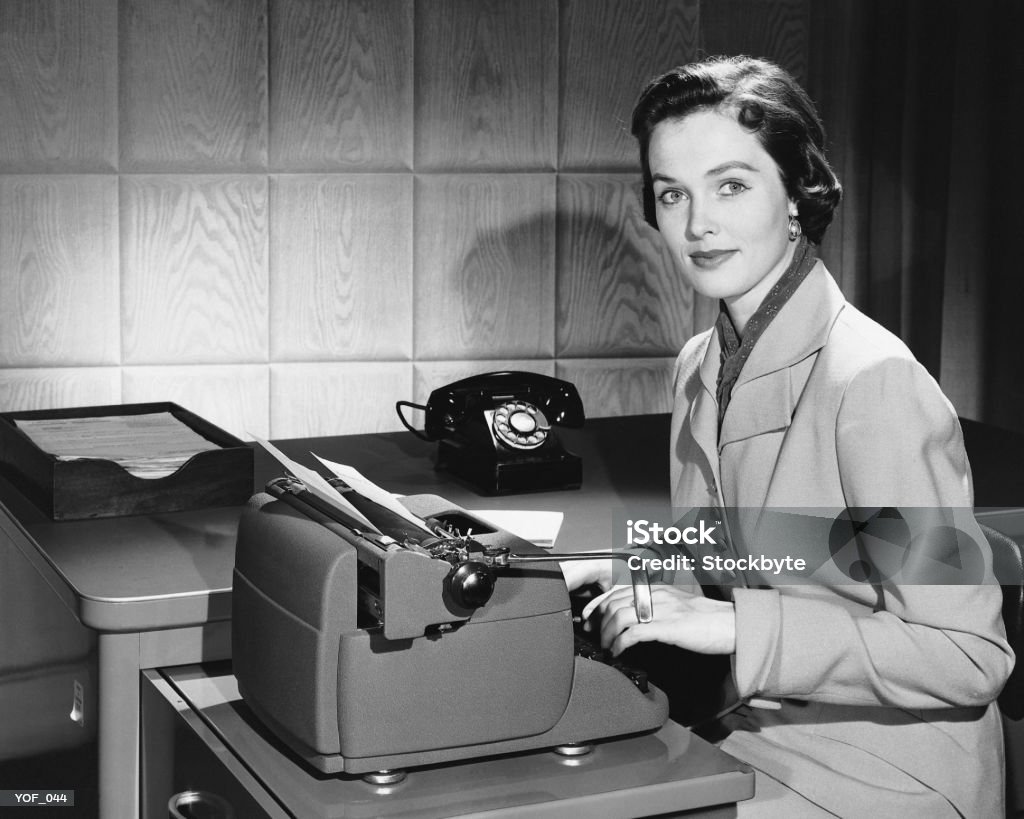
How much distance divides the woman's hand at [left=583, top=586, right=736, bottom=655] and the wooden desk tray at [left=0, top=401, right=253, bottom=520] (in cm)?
83

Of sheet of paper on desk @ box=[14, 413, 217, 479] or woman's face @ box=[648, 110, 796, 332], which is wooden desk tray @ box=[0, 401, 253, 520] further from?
woman's face @ box=[648, 110, 796, 332]

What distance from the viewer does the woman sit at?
51.9 inches

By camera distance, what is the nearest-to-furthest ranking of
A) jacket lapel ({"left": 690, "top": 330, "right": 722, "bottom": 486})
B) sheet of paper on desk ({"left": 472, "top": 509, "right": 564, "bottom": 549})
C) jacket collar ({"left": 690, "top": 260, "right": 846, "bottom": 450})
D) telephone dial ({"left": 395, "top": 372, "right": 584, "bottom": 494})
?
jacket collar ({"left": 690, "top": 260, "right": 846, "bottom": 450}), jacket lapel ({"left": 690, "top": 330, "right": 722, "bottom": 486}), sheet of paper on desk ({"left": 472, "top": 509, "right": 564, "bottom": 549}), telephone dial ({"left": 395, "top": 372, "right": 584, "bottom": 494})

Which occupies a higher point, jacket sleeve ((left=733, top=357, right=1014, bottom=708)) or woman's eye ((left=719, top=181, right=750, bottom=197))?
woman's eye ((left=719, top=181, right=750, bottom=197))

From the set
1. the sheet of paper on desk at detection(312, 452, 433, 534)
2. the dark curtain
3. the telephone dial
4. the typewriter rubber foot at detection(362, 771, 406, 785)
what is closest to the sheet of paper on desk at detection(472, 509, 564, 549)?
the telephone dial

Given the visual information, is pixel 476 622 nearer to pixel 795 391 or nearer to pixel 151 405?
pixel 795 391

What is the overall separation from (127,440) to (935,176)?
1.92 metres

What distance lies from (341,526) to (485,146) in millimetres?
1931

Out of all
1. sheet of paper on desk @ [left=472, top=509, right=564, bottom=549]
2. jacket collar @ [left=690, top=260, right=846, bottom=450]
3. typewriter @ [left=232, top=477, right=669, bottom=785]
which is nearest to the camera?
typewriter @ [left=232, top=477, right=669, bottom=785]

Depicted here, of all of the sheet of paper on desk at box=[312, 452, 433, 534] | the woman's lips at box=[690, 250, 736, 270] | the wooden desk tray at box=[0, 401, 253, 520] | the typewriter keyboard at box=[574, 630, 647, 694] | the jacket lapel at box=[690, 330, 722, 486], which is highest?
the woman's lips at box=[690, 250, 736, 270]

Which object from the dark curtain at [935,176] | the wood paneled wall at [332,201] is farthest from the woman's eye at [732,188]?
the wood paneled wall at [332,201]

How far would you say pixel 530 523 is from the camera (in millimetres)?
1911

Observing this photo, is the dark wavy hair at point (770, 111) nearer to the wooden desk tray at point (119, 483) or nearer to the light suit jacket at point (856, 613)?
the light suit jacket at point (856, 613)

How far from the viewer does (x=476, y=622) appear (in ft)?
3.77
